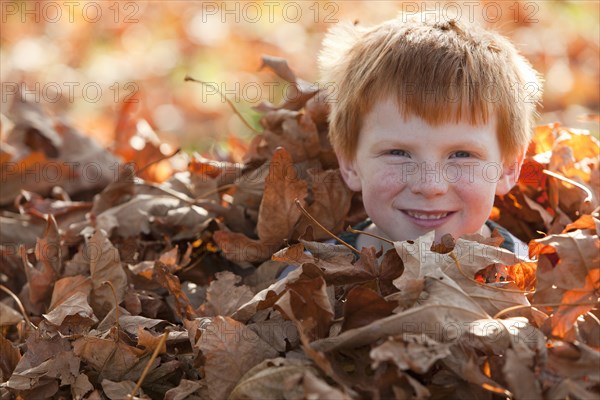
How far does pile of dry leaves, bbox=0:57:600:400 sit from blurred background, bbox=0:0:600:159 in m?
1.94

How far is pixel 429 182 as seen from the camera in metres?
2.06

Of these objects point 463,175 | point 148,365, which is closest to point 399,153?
point 463,175

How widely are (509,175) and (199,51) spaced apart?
441 centimetres

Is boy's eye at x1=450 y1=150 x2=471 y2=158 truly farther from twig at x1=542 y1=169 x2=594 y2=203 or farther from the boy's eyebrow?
twig at x1=542 y1=169 x2=594 y2=203

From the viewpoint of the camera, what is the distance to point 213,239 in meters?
2.45

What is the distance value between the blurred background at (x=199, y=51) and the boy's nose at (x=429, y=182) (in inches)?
97.7

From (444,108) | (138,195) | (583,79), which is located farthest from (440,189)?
(583,79)

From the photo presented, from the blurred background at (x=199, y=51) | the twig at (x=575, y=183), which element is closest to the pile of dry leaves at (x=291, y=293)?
the twig at (x=575, y=183)

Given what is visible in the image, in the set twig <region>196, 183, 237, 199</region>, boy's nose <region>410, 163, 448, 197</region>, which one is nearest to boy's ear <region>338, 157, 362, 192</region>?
boy's nose <region>410, 163, 448, 197</region>

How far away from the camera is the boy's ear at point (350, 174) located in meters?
2.34

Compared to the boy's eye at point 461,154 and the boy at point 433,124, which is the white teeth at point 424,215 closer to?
the boy at point 433,124

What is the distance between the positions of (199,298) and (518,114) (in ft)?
3.56

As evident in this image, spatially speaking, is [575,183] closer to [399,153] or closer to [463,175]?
[463,175]

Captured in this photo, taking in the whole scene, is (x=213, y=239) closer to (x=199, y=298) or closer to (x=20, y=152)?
(x=199, y=298)
